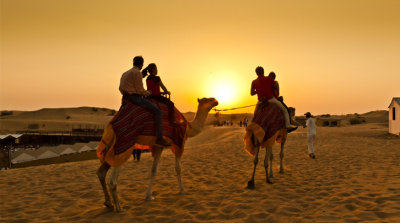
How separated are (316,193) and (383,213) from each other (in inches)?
69.1

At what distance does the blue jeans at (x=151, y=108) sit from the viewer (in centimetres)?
623

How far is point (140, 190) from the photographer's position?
7980mm

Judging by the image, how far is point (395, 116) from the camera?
31.3m

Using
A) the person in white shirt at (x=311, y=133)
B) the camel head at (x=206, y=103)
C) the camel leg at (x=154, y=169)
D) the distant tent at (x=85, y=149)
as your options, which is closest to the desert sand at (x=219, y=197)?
the camel leg at (x=154, y=169)

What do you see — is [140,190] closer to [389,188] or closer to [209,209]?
[209,209]

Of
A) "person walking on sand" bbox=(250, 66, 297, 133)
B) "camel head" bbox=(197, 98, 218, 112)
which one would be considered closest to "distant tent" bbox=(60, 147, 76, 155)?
"camel head" bbox=(197, 98, 218, 112)

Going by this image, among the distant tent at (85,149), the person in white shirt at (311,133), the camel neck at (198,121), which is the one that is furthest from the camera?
the distant tent at (85,149)

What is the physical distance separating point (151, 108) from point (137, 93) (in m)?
0.43

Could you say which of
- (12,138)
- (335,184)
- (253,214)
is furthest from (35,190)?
(12,138)

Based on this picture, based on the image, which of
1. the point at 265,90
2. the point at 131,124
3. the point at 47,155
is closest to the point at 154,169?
the point at 131,124

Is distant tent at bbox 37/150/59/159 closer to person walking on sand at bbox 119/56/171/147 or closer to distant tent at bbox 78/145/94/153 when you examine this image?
distant tent at bbox 78/145/94/153

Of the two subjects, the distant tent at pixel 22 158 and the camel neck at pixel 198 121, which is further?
the distant tent at pixel 22 158

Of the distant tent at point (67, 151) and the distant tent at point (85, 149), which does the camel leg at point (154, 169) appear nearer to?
the distant tent at point (67, 151)

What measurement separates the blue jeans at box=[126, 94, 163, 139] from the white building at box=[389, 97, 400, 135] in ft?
104
